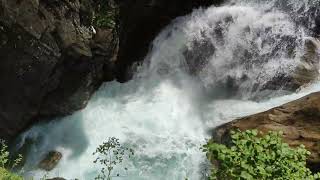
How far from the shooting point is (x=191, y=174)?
40.5ft

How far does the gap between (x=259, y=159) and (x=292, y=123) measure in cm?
786

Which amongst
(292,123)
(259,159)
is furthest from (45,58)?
(259,159)

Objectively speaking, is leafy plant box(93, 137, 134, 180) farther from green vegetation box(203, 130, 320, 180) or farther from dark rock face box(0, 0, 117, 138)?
dark rock face box(0, 0, 117, 138)

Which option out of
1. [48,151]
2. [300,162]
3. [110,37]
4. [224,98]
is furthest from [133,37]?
[300,162]

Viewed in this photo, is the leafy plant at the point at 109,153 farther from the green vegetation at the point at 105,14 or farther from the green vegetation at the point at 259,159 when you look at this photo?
the green vegetation at the point at 105,14

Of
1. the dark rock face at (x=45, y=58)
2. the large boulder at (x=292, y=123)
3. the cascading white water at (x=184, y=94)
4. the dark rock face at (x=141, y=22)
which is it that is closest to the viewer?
the large boulder at (x=292, y=123)

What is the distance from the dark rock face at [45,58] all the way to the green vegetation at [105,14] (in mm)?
258

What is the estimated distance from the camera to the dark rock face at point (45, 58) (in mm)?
11625

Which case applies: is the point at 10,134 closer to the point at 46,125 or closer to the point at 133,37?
the point at 46,125

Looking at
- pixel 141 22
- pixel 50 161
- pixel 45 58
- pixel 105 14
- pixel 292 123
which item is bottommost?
pixel 292 123

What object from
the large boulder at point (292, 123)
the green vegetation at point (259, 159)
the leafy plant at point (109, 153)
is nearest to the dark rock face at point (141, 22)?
the leafy plant at point (109, 153)

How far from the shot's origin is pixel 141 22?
642 inches

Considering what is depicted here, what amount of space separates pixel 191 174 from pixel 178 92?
403cm

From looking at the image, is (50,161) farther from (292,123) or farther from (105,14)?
(292,123)
